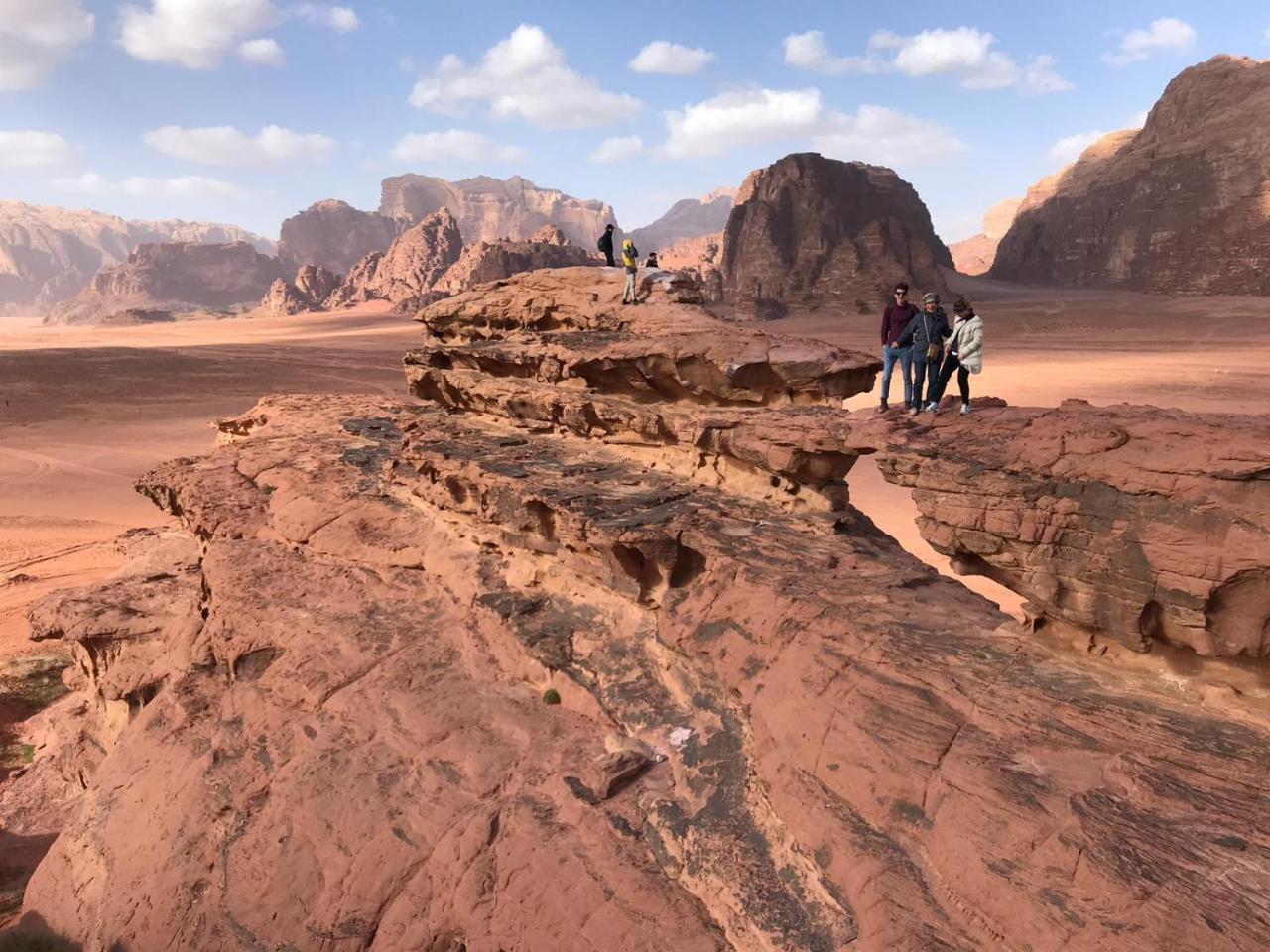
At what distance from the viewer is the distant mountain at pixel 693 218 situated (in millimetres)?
168500

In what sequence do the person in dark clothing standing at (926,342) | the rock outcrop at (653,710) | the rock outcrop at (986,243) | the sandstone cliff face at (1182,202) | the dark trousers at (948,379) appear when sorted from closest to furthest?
the rock outcrop at (653,710)
the dark trousers at (948,379)
the person in dark clothing standing at (926,342)
the sandstone cliff face at (1182,202)
the rock outcrop at (986,243)

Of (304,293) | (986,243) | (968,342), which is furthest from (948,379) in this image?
(986,243)

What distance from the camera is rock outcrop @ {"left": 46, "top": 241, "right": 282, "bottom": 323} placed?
99375 mm

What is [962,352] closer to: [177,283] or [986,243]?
[986,243]

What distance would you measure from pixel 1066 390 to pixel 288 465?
28.9 metres

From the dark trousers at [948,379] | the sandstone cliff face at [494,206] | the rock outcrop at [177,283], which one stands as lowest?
the dark trousers at [948,379]

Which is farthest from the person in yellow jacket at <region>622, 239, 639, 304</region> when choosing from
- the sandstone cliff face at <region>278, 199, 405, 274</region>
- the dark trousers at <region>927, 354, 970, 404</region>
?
the sandstone cliff face at <region>278, 199, 405, 274</region>

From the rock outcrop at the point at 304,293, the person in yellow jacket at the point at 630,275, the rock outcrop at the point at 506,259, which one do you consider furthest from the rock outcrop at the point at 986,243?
the person in yellow jacket at the point at 630,275

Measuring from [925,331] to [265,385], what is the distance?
40.9 m

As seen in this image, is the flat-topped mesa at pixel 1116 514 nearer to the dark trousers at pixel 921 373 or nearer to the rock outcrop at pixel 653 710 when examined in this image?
the rock outcrop at pixel 653 710

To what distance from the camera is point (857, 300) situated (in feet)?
184

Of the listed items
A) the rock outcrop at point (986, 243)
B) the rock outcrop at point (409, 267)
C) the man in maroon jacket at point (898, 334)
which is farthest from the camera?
the rock outcrop at point (986, 243)

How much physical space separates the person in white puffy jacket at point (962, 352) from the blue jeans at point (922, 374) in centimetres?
5

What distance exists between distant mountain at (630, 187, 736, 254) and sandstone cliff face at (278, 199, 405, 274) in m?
60.0
